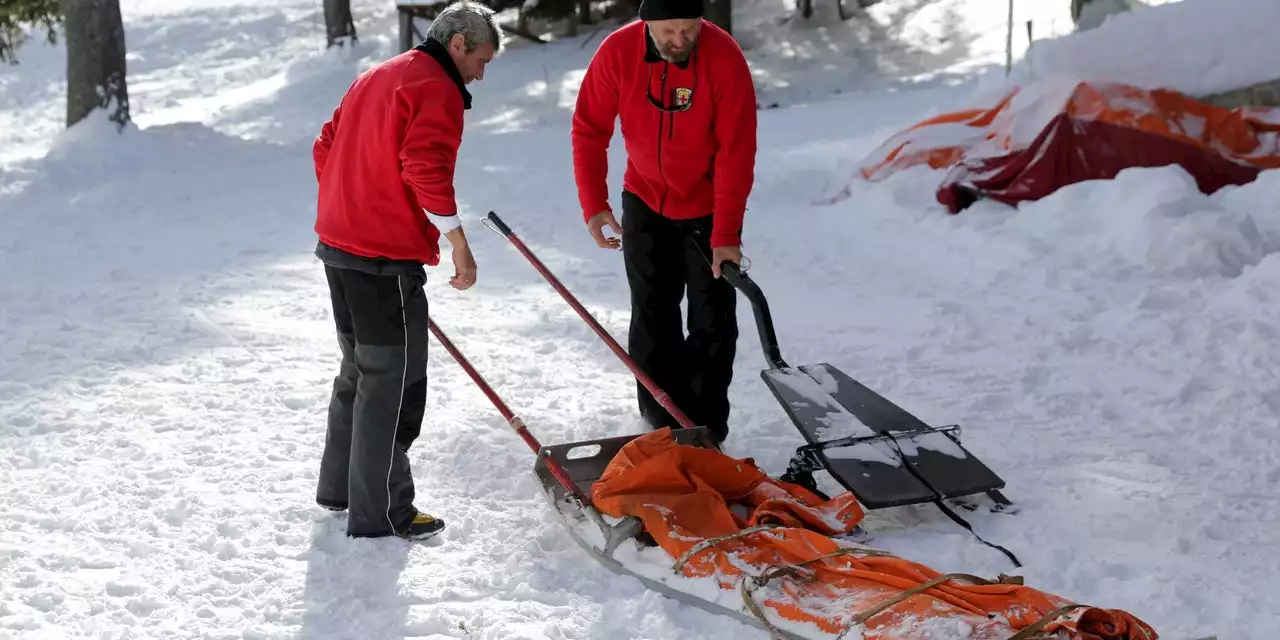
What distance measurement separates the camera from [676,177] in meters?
4.48

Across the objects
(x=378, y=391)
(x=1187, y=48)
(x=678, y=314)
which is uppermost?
(x=1187, y=48)

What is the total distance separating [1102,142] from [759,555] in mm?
5143

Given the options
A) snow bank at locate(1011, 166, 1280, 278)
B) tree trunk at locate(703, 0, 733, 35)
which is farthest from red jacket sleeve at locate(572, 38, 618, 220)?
tree trunk at locate(703, 0, 733, 35)

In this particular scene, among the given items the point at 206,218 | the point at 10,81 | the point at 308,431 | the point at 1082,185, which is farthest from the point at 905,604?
the point at 10,81

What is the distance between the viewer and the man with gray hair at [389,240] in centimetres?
354

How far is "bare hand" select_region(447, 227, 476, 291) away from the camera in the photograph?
12.0ft

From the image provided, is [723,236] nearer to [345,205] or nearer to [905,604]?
[345,205]

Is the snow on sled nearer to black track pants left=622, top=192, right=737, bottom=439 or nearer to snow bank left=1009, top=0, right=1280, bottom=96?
black track pants left=622, top=192, right=737, bottom=439

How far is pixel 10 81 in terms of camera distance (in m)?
19.9

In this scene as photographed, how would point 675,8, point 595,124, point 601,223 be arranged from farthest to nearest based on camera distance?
point 601,223 < point 595,124 < point 675,8

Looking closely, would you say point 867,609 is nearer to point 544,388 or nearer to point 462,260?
point 462,260

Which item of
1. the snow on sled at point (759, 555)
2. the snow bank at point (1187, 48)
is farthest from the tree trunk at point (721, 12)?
the snow on sled at point (759, 555)

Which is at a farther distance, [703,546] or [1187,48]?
[1187,48]

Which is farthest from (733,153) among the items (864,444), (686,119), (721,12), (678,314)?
(721,12)
